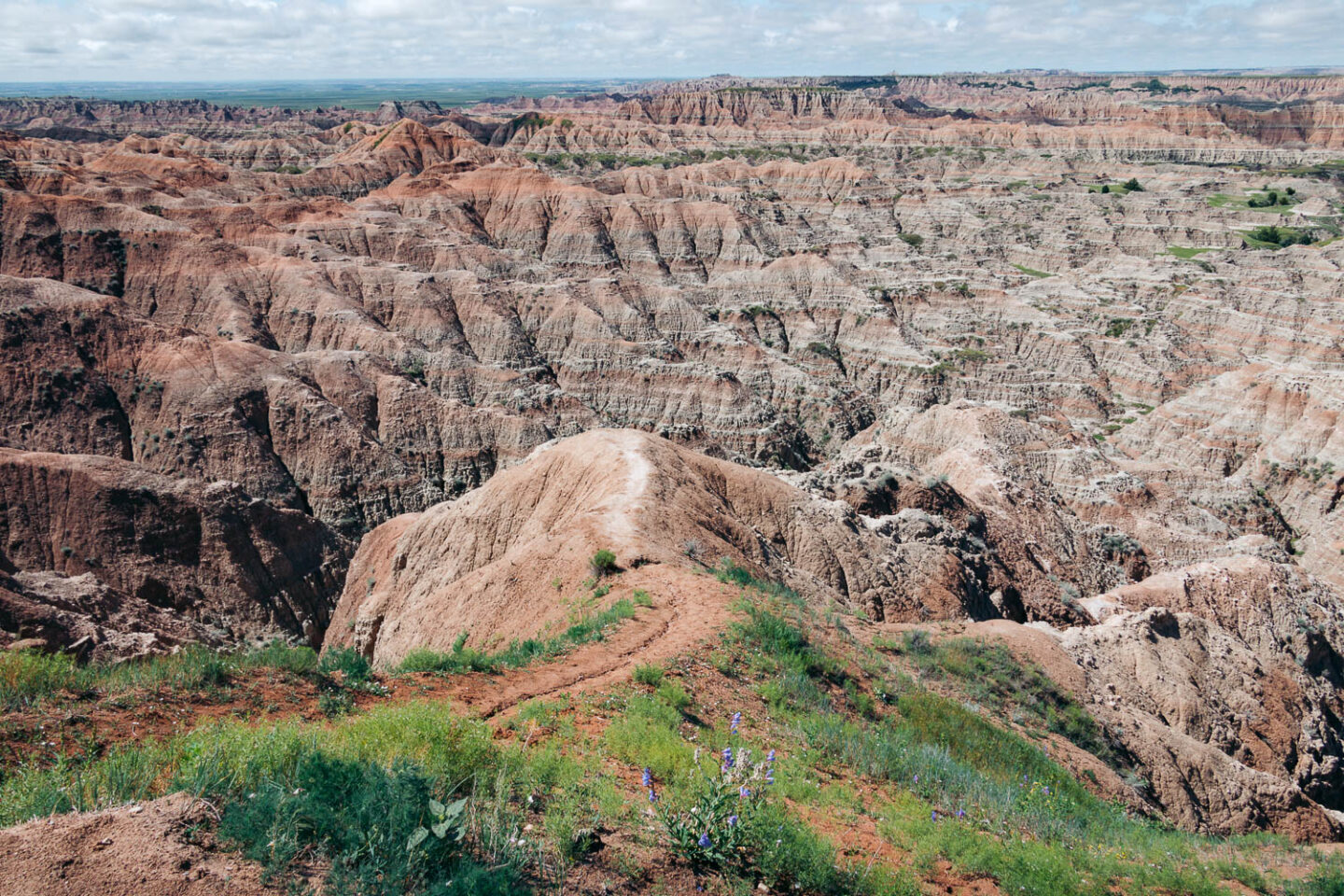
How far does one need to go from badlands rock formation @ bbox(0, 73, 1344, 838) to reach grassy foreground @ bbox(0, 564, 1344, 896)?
5.43 metres

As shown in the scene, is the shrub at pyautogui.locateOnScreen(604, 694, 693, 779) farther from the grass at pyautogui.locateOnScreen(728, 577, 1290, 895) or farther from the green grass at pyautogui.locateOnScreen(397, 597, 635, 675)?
the green grass at pyautogui.locateOnScreen(397, 597, 635, 675)

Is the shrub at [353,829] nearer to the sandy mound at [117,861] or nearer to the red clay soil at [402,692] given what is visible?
the sandy mound at [117,861]

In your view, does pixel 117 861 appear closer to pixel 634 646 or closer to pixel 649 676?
pixel 649 676

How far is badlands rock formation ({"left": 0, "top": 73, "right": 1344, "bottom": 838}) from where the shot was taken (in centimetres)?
2373

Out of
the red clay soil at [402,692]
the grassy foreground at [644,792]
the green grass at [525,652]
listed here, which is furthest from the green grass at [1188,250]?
the green grass at [525,652]

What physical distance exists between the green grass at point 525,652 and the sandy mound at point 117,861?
6.10m

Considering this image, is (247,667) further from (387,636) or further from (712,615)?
(387,636)

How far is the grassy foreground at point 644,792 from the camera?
20.2 feet

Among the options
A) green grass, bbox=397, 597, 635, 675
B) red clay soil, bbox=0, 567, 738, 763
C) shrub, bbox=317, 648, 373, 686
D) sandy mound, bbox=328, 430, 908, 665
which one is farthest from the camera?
sandy mound, bbox=328, 430, 908, 665

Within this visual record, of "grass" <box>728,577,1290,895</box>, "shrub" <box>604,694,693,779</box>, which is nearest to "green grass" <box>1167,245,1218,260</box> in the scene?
"grass" <box>728,577,1290,895</box>

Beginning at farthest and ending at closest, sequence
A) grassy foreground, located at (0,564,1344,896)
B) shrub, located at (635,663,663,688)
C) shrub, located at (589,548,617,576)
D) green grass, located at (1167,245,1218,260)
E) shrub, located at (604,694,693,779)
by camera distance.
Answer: green grass, located at (1167,245,1218,260) → shrub, located at (589,548,617,576) → shrub, located at (635,663,663,688) → shrub, located at (604,694,693,779) → grassy foreground, located at (0,564,1344,896)

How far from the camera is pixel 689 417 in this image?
184 feet

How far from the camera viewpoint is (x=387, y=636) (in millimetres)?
23797

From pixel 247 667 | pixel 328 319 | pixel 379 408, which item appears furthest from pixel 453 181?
pixel 247 667
